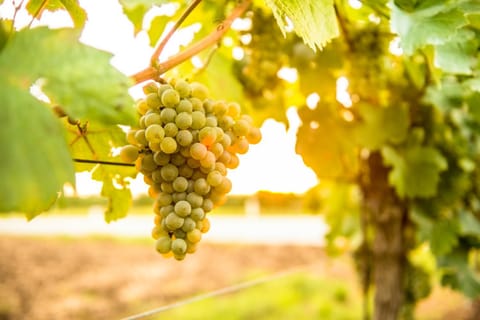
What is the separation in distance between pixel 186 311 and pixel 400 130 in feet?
9.41

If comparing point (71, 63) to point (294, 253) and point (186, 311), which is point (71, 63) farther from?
point (294, 253)

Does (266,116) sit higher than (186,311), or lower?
higher

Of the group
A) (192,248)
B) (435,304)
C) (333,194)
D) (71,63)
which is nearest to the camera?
(71,63)

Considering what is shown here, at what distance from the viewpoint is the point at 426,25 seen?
0.77m

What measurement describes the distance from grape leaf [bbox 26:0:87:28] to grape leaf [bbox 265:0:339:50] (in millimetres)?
311

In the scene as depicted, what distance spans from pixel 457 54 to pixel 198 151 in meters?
0.47

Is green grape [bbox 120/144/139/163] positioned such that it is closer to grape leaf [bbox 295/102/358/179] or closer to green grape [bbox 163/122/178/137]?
green grape [bbox 163/122/178/137]

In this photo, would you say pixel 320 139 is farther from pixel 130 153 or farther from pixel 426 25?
pixel 130 153

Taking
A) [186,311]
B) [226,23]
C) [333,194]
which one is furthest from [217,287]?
[226,23]

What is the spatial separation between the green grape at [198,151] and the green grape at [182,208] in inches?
2.7

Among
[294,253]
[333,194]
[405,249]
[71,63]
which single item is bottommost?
[294,253]

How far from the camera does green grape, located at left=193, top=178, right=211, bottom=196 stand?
746mm

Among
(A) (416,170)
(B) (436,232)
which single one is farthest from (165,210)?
(B) (436,232)

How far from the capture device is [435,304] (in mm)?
3791
